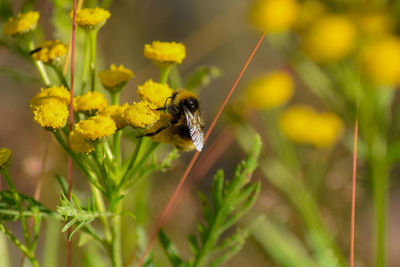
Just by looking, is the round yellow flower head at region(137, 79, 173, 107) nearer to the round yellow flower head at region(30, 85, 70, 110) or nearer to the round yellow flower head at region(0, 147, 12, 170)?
the round yellow flower head at region(30, 85, 70, 110)

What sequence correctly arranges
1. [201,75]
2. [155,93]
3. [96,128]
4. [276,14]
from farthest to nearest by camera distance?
1. [276,14]
2. [201,75]
3. [155,93]
4. [96,128]

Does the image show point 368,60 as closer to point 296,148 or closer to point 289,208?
point 296,148

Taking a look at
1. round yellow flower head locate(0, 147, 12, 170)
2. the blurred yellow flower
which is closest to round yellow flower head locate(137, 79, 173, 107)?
round yellow flower head locate(0, 147, 12, 170)

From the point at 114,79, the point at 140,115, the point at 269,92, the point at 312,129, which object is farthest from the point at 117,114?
the point at 312,129

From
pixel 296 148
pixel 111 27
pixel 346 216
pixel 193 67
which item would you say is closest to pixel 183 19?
pixel 193 67

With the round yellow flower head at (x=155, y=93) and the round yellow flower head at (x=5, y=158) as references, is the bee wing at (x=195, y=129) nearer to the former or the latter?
the round yellow flower head at (x=155, y=93)

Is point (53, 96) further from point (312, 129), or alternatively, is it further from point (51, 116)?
point (312, 129)
